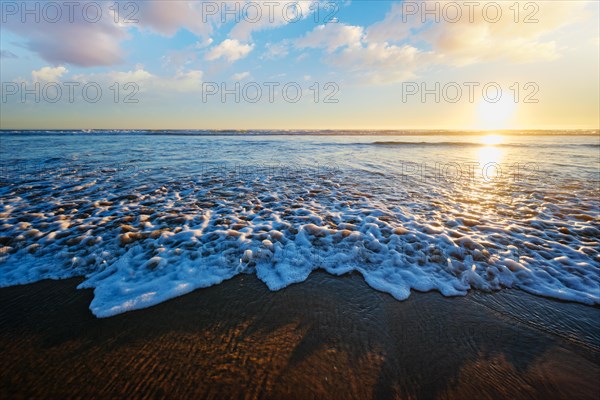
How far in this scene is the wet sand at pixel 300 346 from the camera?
192 centimetres

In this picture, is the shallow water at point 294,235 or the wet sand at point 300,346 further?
the shallow water at point 294,235

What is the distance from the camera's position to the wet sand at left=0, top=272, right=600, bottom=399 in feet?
6.28

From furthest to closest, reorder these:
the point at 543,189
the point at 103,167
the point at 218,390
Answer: the point at 103,167 < the point at 543,189 < the point at 218,390

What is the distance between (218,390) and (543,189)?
9258mm

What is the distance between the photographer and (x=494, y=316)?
2.63m

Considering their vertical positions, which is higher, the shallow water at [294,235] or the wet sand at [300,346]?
the shallow water at [294,235]

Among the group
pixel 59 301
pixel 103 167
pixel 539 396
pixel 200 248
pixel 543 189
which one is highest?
pixel 103 167

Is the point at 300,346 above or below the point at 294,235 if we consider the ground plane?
below

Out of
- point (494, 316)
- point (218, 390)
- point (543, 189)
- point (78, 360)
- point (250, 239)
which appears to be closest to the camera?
point (218, 390)

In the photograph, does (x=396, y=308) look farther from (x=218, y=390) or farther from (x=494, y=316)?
(x=218, y=390)

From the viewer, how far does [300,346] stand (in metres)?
2.24

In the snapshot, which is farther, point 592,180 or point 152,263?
point 592,180

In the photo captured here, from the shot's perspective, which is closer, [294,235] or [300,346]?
[300,346]

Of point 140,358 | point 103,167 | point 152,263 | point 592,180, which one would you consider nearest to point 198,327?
point 140,358
